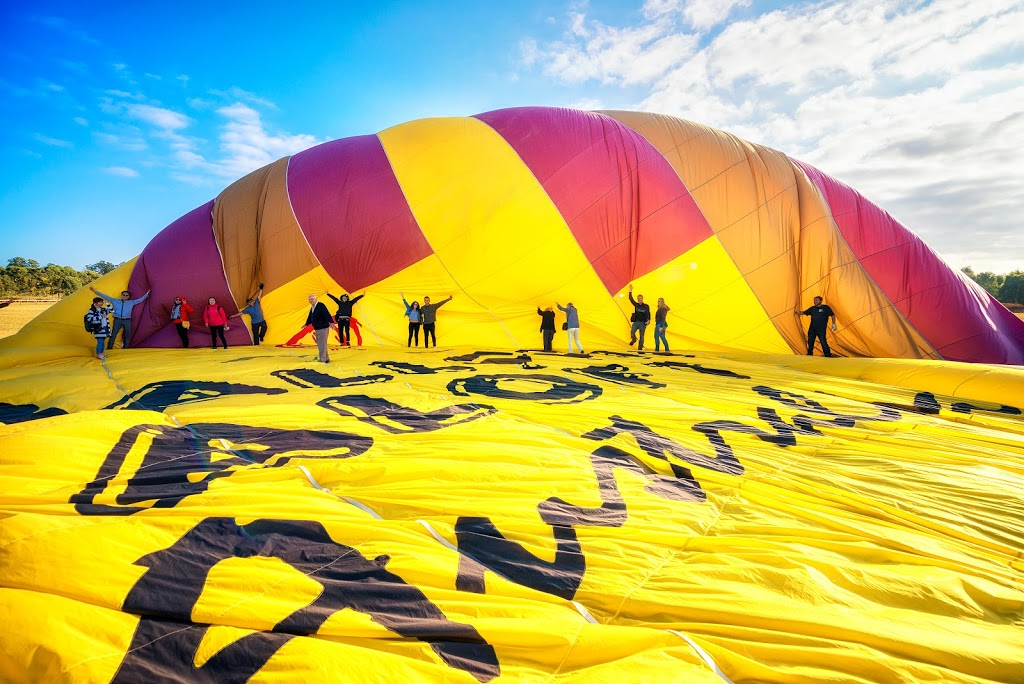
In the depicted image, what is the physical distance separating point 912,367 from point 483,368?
15.1 ft

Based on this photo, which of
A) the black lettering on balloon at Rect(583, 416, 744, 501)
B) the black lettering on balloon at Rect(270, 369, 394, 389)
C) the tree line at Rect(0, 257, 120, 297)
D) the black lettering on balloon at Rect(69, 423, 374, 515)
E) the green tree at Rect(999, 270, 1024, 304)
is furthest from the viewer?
the green tree at Rect(999, 270, 1024, 304)

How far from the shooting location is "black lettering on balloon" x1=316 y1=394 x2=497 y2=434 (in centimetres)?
327

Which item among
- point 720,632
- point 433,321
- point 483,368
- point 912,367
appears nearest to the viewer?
→ point 720,632

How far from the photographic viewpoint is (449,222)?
851 cm

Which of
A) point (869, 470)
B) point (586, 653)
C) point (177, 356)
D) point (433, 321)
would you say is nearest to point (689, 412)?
point (869, 470)

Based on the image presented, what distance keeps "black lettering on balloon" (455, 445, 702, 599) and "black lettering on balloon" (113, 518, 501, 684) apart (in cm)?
24

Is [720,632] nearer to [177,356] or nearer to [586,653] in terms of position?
[586,653]

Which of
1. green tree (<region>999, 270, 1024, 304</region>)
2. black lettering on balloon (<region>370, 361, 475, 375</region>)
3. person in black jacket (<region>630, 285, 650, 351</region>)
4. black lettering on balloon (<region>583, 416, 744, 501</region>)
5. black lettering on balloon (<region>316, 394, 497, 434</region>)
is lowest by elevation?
black lettering on balloon (<region>583, 416, 744, 501</region>)

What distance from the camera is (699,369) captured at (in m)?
6.15

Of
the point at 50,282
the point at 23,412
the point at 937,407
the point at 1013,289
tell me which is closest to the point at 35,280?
the point at 50,282

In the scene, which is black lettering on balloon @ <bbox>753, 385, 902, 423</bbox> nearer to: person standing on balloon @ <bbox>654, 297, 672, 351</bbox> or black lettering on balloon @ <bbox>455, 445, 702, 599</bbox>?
black lettering on balloon @ <bbox>455, 445, 702, 599</bbox>

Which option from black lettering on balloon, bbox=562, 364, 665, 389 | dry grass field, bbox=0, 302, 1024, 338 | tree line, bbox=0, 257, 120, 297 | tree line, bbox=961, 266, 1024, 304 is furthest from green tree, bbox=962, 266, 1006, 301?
tree line, bbox=0, 257, 120, 297

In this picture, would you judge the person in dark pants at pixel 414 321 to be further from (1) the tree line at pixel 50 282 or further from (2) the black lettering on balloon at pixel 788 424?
(1) the tree line at pixel 50 282

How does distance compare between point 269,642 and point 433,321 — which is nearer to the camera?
point 269,642
